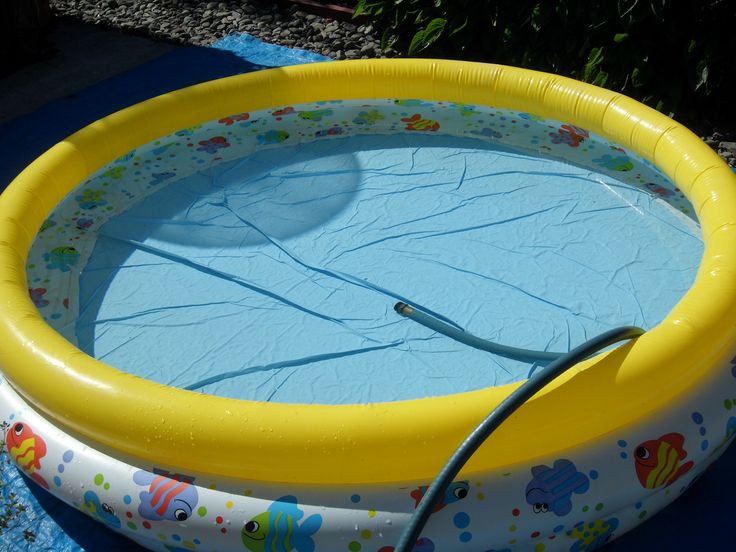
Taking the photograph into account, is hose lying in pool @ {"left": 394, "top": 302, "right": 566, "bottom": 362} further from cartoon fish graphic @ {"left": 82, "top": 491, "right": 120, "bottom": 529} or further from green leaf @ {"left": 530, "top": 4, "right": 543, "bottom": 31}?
green leaf @ {"left": 530, "top": 4, "right": 543, "bottom": 31}

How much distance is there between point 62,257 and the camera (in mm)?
4094

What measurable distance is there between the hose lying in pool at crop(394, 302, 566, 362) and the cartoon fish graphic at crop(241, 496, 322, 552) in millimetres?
1338

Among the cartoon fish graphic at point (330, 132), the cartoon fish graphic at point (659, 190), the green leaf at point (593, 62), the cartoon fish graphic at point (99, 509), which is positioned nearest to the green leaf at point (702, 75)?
the green leaf at point (593, 62)

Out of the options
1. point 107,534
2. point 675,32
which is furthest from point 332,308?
point 675,32

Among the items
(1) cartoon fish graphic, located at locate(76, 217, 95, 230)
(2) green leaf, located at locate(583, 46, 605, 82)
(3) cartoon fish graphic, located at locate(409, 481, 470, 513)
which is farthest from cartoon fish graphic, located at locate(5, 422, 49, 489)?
(2) green leaf, located at locate(583, 46, 605, 82)

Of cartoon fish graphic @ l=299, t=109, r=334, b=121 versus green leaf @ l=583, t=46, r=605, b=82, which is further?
green leaf @ l=583, t=46, r=605, b=82

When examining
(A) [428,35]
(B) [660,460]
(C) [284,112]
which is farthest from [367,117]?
(B) [660,460]

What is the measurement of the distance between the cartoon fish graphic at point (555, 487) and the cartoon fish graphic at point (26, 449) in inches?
63.3

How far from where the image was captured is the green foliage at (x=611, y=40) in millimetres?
5008

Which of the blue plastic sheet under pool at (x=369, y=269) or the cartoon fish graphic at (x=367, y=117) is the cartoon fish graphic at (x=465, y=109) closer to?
the blue plastic sheet under pool at (x=369, y=269)

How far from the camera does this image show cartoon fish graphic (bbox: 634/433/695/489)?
8.06ft

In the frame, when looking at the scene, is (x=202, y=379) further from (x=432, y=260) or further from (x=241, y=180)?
(x=241, y=180)


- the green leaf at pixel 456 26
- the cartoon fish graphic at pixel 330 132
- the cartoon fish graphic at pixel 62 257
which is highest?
the green leaf at pixel 456 26

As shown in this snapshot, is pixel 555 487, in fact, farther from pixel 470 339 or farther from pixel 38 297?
pixel 38 297
